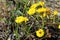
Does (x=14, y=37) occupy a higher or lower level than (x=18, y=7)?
lower

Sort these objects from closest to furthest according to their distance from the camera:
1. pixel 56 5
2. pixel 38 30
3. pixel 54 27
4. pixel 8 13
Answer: pixel 38 30 → pixel 54 27 → pixel 8 13 → pixel 56 5

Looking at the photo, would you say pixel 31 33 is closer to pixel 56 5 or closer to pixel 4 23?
pixel 4 23

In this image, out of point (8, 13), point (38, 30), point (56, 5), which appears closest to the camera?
point (38, 30)

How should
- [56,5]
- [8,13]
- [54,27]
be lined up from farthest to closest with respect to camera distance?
1. [56,5]
2. [8,13]
3. [54,27]

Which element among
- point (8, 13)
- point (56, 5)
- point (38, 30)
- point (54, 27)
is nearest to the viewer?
point (38, 30)

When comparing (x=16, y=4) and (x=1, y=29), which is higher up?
(x=16, y=4)

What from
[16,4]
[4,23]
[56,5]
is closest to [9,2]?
[16,4]

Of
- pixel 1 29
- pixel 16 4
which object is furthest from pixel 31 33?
pixel 16 4

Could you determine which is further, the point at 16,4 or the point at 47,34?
the point at 16,4

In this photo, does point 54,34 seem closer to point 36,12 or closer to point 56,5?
point 36,12
